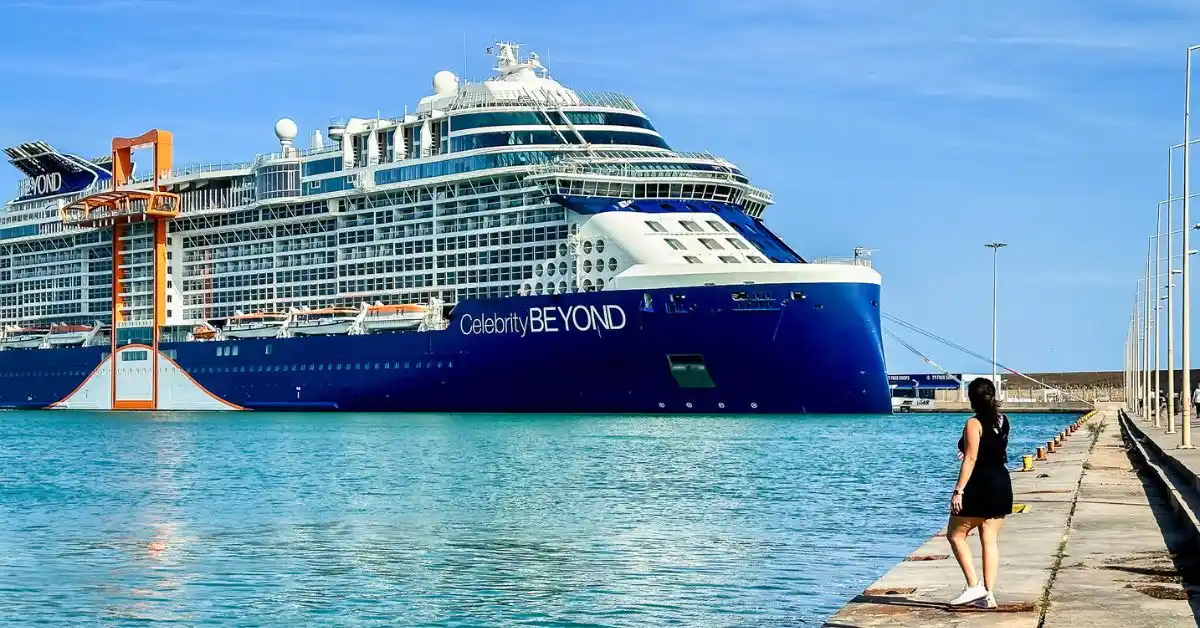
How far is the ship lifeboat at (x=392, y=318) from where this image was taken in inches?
2438

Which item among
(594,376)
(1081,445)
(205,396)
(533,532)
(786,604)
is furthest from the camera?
(205,396)

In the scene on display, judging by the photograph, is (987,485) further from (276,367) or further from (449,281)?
(276,367)

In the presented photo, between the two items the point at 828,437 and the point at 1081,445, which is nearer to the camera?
the point at 1081,445

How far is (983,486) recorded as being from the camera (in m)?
10.9

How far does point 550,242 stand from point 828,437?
50.1ft

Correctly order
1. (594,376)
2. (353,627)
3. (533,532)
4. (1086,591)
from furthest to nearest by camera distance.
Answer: (594,376), (533,532), (353,627), (1086,591)

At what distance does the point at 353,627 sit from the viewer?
45.8 ft

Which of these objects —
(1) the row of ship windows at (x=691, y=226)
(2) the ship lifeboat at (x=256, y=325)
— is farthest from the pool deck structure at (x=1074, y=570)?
(2) the ship lifeboat at (x=256, y=325)

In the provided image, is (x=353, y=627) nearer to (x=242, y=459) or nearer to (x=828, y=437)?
(x=242, y=459)

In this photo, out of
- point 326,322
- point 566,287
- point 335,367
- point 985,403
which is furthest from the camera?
point 326,322

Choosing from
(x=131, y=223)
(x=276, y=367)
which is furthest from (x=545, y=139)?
(x=131, y=223)

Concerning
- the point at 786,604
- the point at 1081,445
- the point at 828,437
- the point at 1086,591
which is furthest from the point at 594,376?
the point at 1086,591

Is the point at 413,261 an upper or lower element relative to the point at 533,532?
upper

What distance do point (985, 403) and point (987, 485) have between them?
1.96ft
